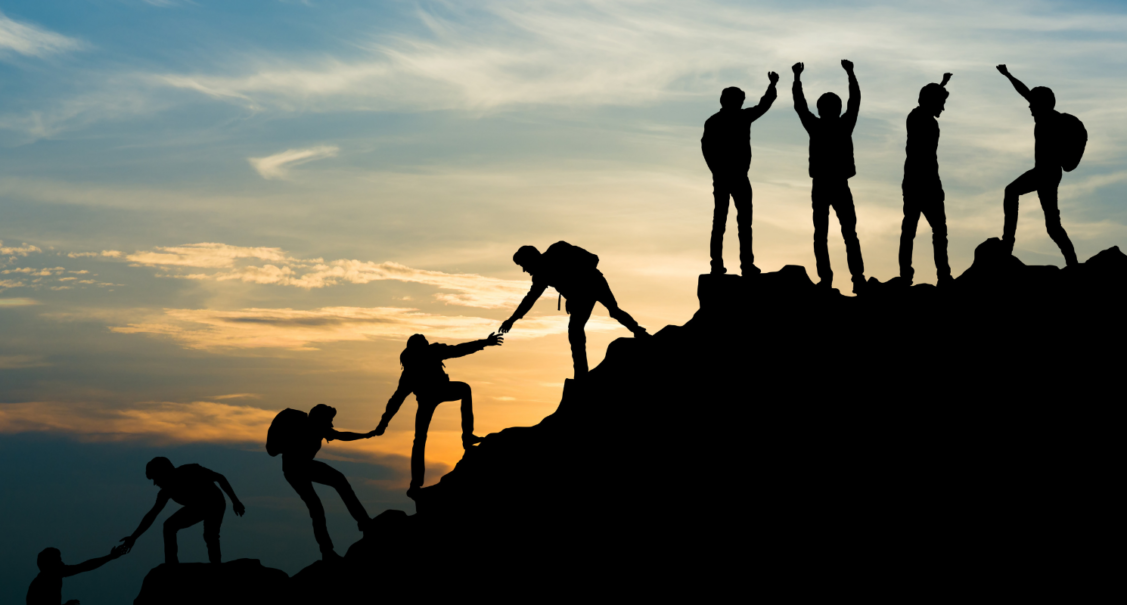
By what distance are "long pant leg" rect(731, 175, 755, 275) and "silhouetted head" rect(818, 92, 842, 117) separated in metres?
1.62

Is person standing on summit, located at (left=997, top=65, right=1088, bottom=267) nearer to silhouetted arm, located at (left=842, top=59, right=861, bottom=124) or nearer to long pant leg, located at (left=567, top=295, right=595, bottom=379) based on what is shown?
silhouetted arm, located at (left=842, top=59, right=861, bottom=124)

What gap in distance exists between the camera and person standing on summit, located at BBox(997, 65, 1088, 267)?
13.9 metres

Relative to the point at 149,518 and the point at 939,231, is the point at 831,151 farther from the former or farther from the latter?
the point at 149,518

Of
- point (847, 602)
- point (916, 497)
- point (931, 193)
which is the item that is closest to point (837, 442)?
point (916, 497)

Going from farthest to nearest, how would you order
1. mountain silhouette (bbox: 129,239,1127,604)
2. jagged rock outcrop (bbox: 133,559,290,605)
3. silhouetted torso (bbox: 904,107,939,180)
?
jagged rock outcrop (bbox: 133,559,290,605) → silhouetted torso (bbox: 904,107,939,180) → mountain silhouette (bbox: 129,239,1127,604)

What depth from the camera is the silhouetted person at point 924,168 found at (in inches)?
555

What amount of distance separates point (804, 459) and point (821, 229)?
154 inches

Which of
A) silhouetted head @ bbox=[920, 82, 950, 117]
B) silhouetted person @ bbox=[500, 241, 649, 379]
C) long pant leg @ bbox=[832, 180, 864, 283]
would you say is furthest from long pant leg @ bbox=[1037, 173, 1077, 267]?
silhouetted person @ bbox=[500, 241, 649, 379]

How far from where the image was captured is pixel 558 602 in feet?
41.2

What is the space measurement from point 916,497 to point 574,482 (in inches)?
197

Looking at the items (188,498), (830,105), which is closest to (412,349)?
(188,498)

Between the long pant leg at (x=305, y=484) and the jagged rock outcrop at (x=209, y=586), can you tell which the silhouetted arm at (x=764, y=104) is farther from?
the jagged rock outcrop at (x=209, y=586)

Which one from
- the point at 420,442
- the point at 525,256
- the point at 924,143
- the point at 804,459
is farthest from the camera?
the point at 420,442

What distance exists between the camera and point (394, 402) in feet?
49.3
